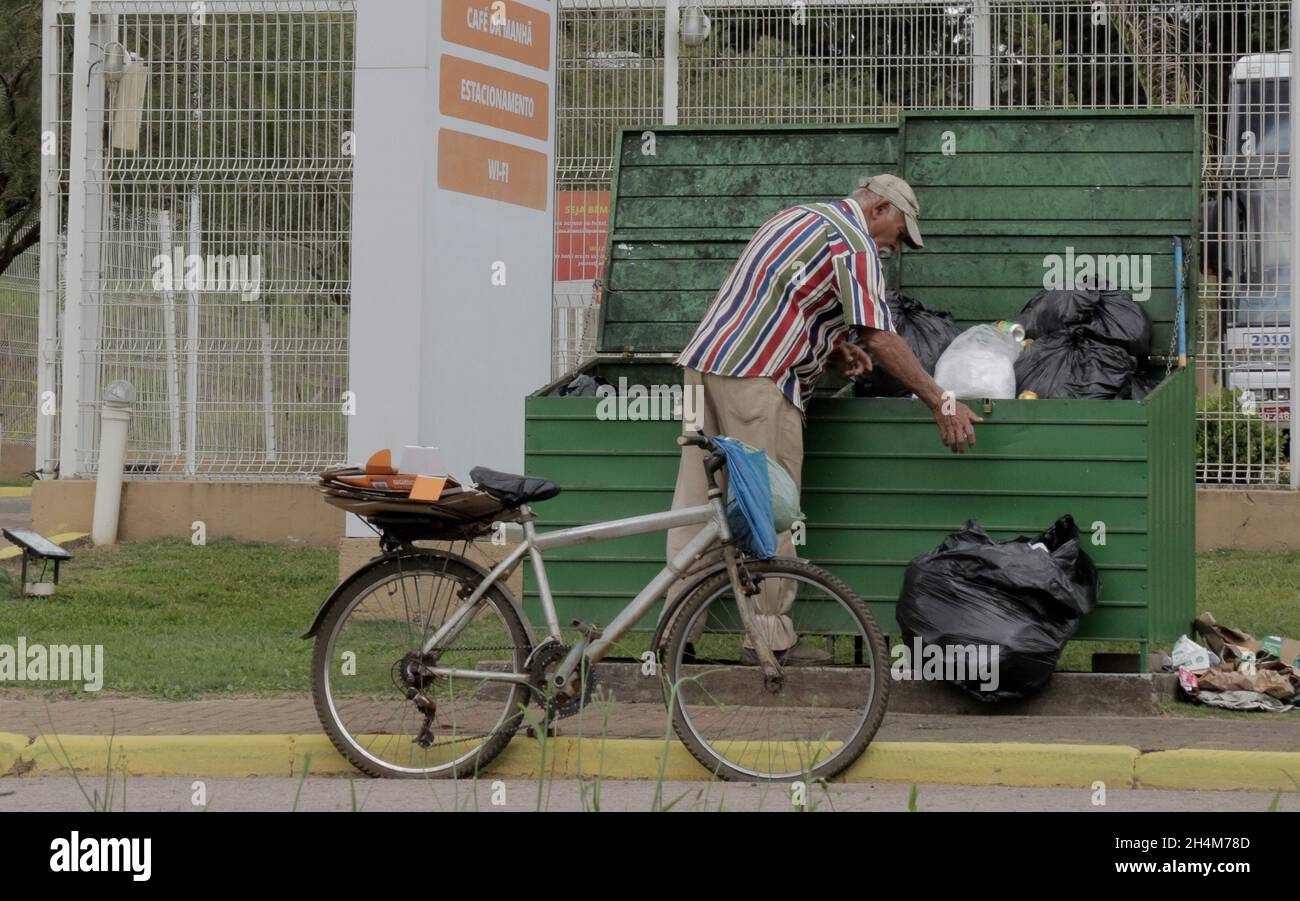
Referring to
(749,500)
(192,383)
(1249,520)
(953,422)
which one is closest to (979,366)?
(953,422)

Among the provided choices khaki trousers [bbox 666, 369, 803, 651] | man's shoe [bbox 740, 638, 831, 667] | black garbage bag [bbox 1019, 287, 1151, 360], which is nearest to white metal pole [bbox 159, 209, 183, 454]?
khaki trousers [bbox 666, 369, 803, 651]

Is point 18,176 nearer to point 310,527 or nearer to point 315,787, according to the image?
point 310,527

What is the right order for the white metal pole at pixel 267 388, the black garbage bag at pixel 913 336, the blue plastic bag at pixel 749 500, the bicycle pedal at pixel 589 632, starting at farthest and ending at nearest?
the white metal pole at pixel 267 388 → the black garbage bag at pixel 913 336 → the bicycle pedal at pixel 589 632 → the blue plastic bag at pixel 749 500

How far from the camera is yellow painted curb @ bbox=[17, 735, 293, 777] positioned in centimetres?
588

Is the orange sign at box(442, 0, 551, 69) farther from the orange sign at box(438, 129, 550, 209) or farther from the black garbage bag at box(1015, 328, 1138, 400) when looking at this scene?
the black garbage bag at box(1015, 328, 1138, 400)

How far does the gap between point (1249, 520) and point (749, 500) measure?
6.55 metres

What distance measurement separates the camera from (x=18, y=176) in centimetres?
2025

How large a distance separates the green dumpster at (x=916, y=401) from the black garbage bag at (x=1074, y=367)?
234mm

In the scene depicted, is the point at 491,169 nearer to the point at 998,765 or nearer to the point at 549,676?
the point at 549,676

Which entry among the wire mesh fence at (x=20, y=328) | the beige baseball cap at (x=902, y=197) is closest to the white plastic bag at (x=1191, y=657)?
the beige baseball cap at (x=902, y=197)

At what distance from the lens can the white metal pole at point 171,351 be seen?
39.3ft

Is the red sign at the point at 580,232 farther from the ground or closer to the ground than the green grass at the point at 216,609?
farther from the ground

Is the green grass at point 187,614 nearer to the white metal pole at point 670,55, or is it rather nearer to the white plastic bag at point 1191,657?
→ the white plastic bag at point 1191,657

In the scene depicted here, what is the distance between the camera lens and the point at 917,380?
6.18 meters
